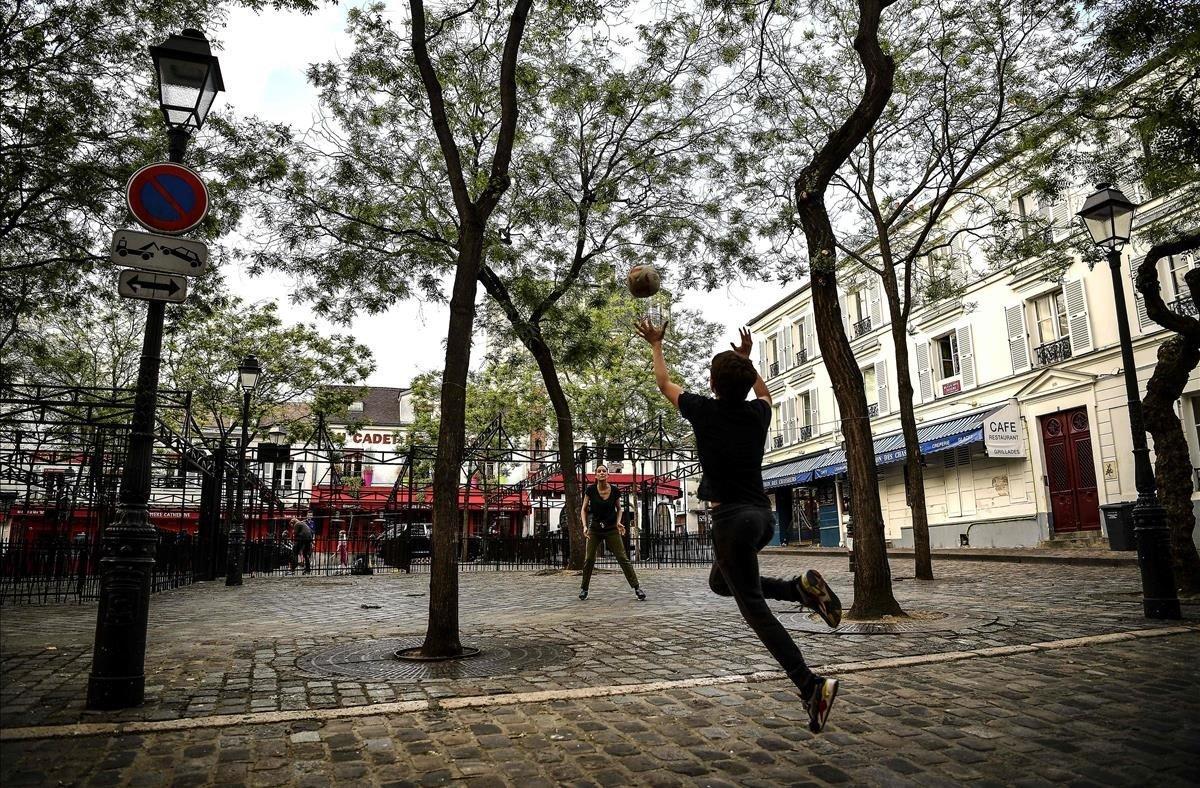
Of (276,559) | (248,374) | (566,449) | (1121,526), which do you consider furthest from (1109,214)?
(276,559)

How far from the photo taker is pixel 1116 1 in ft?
27.6

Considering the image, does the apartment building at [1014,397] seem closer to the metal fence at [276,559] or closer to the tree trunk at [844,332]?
the tree trunk at [844,332]

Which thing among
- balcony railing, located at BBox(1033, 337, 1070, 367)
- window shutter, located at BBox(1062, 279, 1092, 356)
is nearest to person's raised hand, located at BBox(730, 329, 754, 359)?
window shutter, located at BBox(1062, 279, 1092, 356)

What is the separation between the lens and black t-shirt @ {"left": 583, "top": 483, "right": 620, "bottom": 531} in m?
10.7

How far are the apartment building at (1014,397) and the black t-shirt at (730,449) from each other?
13.2 m

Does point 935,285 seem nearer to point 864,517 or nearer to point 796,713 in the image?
point 864,517

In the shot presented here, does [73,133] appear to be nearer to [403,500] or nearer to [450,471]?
[450,471]

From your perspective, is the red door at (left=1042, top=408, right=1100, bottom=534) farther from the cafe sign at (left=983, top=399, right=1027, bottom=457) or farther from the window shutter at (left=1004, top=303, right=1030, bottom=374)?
the window shutter at (left=1004, top=303, right=1030, bottom=374)

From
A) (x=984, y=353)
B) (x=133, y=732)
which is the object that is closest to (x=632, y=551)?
(x=984, y=353)

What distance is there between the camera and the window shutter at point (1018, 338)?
22.7 meters

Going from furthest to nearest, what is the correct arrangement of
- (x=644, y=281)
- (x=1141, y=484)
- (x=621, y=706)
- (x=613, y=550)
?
(x=613, y=550) → (x=1141, y=484) → (x=644, y=281) → (x=621, y=706)

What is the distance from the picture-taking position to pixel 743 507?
3.78 meters

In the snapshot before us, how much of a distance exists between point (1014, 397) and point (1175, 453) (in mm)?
15748

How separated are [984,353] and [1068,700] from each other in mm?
22634
